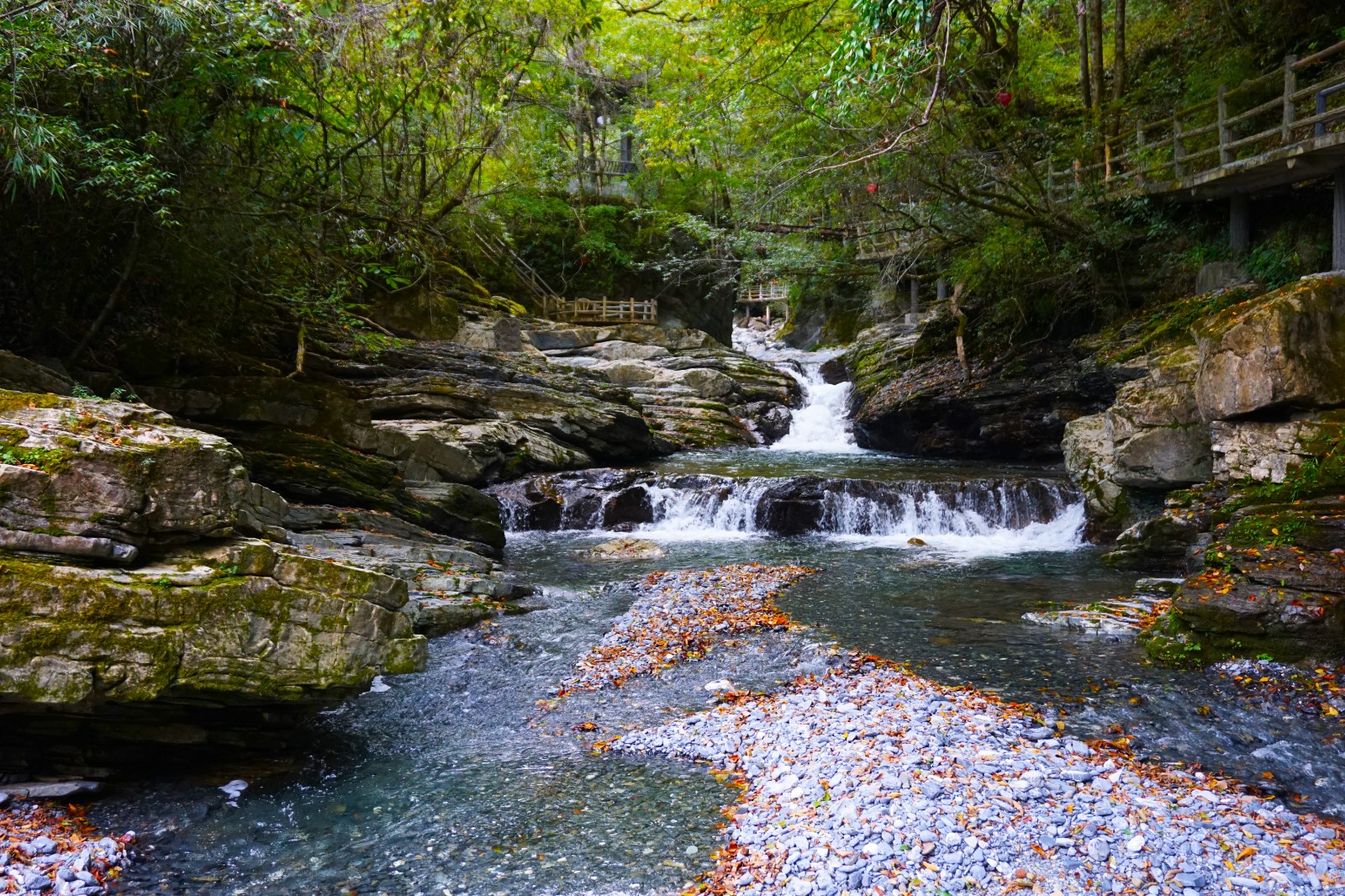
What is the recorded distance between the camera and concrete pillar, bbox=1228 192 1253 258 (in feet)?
54.1

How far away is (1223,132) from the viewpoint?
51.4 feet

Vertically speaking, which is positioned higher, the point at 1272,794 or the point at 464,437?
the point at 464,437

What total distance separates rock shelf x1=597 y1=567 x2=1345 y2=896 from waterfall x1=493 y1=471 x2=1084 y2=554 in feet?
26.2

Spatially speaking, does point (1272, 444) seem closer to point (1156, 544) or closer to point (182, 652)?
point (1156, 544)

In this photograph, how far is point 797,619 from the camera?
9.08 metres

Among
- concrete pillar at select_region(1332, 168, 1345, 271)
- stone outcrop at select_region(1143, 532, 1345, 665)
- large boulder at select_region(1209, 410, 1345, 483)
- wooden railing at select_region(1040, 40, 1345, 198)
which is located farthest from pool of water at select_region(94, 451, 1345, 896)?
wooden railing at select_region(1040, 40, 1345, 198)

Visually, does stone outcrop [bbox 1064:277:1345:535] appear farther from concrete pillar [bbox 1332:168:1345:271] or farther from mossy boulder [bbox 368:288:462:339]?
mossy boulder [bbox 368:288:462:339]

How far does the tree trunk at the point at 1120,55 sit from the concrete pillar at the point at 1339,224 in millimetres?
6543

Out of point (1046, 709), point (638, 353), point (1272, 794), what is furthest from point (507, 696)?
point (638, 353)

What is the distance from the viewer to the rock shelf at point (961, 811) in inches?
156

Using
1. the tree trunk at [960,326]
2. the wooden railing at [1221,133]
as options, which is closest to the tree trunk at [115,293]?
the wooden railing at [1221,133]

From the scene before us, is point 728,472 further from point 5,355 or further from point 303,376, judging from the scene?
point 5,355

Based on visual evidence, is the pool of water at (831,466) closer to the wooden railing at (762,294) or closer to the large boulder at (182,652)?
the large boulder at (182,652)

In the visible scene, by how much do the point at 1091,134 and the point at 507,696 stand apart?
19.5m
